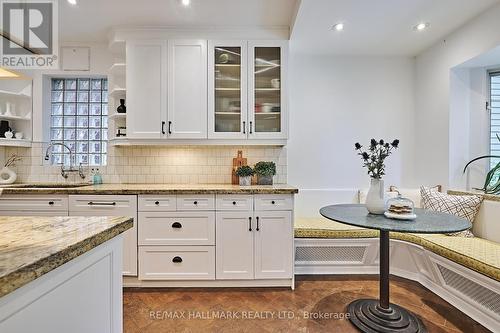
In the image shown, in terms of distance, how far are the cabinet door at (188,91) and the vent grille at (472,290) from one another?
258 cm

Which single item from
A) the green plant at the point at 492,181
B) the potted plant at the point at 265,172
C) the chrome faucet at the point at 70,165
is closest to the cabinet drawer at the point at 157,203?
the potted plant at the point at 265,172

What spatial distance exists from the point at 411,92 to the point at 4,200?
15.5 feet

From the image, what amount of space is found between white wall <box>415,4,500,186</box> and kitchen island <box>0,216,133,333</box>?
129 inches

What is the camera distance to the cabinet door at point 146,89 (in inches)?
106

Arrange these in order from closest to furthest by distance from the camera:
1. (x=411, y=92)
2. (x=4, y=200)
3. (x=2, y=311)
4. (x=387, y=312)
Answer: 1. (x=2, y=311)
2. (x=387, y=312)
3. (x=4, y=200)
4. (x=411, y=92)

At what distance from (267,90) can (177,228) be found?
1.73m

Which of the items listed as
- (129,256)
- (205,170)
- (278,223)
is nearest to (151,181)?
(205,170)

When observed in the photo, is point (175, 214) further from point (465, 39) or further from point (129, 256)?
point (465, 39)

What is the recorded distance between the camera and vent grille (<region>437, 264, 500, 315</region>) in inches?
70.7

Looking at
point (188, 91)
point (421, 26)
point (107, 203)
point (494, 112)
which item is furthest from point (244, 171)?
point (494, 112)

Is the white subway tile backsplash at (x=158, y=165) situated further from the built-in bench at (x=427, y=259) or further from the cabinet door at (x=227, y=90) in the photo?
the built-in bench at (x=427, y=259)

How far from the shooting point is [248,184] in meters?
2.79

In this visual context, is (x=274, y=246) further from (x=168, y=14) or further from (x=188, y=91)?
(x=168, y=14)

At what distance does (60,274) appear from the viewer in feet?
2.52
